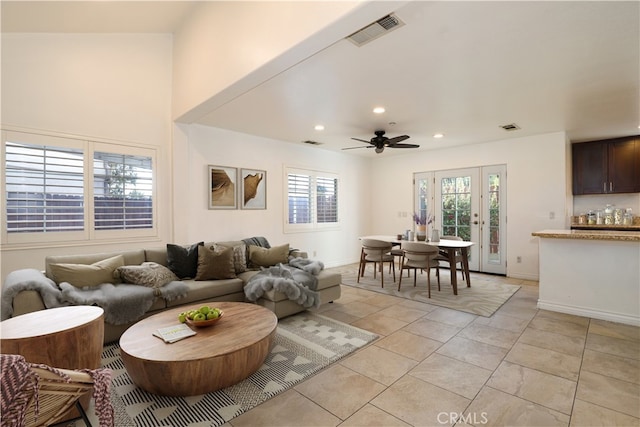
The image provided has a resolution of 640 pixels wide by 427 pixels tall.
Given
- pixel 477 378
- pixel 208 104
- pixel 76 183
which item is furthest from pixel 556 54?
pixel 76 183

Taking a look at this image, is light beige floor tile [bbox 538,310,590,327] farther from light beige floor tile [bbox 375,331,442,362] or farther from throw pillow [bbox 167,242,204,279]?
throw pillow [bbox 167,242,204,279]

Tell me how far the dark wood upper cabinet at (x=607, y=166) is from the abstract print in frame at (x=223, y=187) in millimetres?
6332

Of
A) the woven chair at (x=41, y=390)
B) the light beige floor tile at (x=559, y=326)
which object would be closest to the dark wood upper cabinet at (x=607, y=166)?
the light beige floor tile at (x=559, y=326)

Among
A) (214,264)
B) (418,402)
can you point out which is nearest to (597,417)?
(418,402)

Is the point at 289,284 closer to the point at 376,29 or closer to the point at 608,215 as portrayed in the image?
the point at 376,29

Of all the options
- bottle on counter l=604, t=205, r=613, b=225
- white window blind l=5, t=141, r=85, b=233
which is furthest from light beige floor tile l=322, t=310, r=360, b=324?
bottle on counter l=604, t=205, r=613, b=225

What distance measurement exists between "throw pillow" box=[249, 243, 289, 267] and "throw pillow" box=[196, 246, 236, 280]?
50 cm

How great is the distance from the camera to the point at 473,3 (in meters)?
2.00

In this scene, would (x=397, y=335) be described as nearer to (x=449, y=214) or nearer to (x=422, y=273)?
(x=422, y=273)

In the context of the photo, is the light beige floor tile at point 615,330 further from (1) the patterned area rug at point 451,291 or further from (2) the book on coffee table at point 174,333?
(2) the book on coffee table at point 174,333

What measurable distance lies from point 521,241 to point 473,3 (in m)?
4.82

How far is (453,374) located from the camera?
231 cm

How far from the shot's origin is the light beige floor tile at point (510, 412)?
179 cm

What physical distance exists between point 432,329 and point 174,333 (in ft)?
8.16
